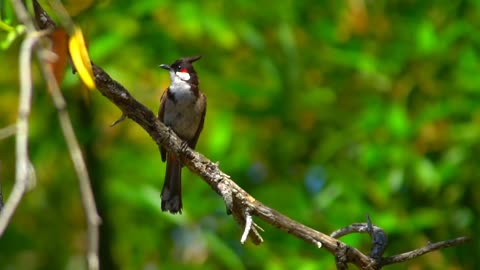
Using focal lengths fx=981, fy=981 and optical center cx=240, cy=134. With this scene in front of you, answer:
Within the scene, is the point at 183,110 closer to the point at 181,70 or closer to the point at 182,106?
the point at 182,106

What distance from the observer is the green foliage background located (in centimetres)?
539

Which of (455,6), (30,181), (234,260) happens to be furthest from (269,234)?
(30,181)

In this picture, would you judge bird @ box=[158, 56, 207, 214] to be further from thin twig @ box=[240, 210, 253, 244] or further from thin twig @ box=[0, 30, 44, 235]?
thin twig @ box=[0, 30, 44, 235]

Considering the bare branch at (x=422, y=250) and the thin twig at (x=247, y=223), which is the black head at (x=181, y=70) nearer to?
the thin twig at (x=247, y=223)

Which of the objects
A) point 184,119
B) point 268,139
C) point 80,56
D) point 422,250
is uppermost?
point 268,139

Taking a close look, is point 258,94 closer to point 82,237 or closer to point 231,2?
point 231,2

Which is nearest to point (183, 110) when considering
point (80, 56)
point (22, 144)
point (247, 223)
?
point (247, 223)

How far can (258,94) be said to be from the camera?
5.53m

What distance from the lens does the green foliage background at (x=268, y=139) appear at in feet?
17.7

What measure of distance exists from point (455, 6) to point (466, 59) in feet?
1.65

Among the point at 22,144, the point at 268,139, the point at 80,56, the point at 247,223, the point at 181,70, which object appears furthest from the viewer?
the point at 268,139

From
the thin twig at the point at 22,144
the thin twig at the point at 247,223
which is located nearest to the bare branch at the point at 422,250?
the thin twig at the point at 247,223

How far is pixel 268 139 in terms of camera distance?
5.91 m

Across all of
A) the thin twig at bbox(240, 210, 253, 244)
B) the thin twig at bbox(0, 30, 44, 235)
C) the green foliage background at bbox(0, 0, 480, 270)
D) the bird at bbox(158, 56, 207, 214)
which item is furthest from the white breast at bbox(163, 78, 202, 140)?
the thin twig at bbox(0, 30, 44, 235)
